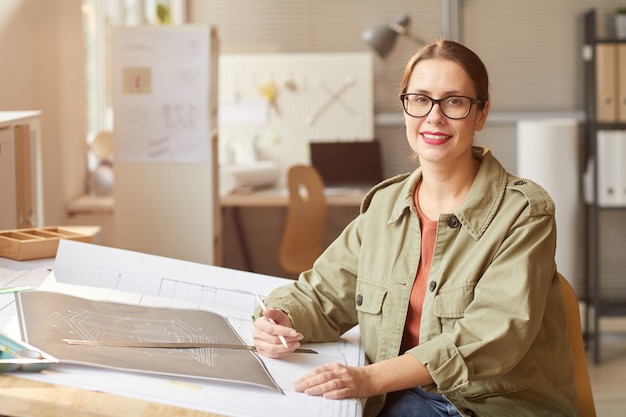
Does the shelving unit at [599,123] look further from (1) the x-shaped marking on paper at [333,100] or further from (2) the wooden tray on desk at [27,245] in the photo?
(2) the wooden tray on desk at [27,245]

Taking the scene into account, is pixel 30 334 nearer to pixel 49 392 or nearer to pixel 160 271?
pixel 49 392

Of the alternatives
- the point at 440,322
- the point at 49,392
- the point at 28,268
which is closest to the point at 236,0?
the point at 28,268

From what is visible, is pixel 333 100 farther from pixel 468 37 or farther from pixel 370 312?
pixel 370 312

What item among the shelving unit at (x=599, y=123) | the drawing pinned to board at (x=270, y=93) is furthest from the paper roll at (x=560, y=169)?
the drawing pinned to board at (x=270, y=93)

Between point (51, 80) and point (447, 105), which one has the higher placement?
point (51, 80)

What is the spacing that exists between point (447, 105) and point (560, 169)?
267 cm

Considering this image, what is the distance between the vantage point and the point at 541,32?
4.69 meters

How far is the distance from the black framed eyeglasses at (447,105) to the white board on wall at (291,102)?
303 cm

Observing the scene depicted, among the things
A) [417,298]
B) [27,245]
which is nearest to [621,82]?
[417,298]

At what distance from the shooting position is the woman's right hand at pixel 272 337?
1.43 metres

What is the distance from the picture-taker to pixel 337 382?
131 centimetres

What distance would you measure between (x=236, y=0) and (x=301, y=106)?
656 millimetres

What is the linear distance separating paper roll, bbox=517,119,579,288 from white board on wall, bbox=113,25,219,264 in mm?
1472

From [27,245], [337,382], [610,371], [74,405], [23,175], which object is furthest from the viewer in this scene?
[610,371]
